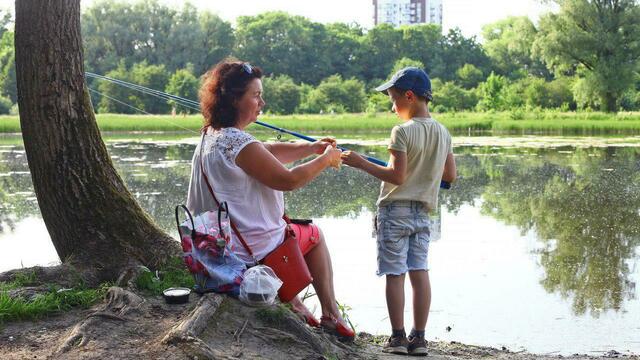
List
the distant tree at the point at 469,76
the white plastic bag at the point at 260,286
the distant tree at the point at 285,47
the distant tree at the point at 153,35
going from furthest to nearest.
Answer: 1. the distant tree at the point at 285,47
2. the distant tree at the point at 153,35
3. the distant tree at the point at 469,76
4. the white plastic bag at the point at 260,286

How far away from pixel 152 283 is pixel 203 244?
0.60 metres

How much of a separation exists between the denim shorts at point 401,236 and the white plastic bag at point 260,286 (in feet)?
2.10

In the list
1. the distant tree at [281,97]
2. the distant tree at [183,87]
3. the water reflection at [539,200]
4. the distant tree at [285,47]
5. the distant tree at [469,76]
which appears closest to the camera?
the water reflection at [539,200]

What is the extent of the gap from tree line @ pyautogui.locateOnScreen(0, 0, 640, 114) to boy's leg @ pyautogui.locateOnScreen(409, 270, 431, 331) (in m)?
32.0

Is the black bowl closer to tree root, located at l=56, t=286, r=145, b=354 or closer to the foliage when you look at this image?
tree root, located at l=56, t=286, r=145, b=354

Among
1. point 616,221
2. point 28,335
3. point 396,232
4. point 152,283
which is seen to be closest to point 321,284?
point 396,232

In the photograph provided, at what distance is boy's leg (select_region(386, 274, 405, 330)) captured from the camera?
383 cm

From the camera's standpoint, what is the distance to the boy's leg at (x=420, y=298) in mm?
3865

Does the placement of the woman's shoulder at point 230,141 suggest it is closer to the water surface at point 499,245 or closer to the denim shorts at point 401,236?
the denim shorts at point 401,236

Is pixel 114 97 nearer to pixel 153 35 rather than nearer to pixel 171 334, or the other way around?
pixel 153 35

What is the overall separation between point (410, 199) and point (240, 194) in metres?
0.79

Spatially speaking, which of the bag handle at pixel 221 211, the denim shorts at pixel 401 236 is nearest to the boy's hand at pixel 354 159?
the denim shorts at pixel 401 236

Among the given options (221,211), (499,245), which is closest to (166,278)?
(221,211)

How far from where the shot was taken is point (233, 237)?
3461 millimetres
